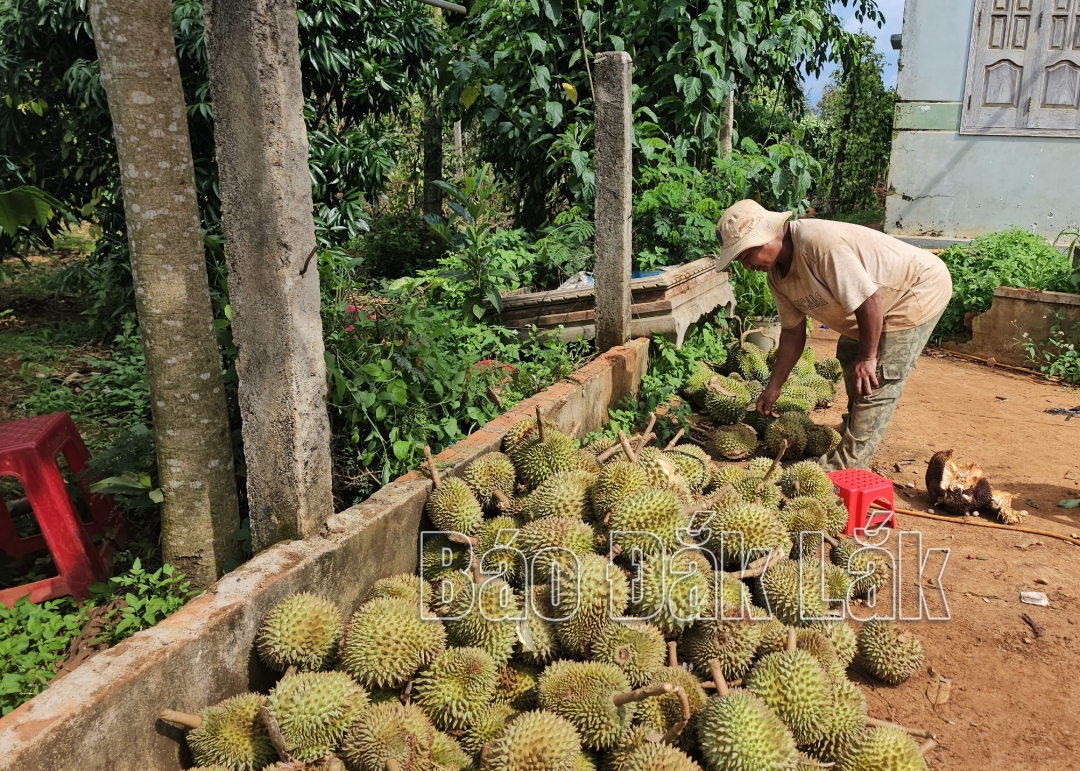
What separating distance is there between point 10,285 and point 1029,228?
10038 mm

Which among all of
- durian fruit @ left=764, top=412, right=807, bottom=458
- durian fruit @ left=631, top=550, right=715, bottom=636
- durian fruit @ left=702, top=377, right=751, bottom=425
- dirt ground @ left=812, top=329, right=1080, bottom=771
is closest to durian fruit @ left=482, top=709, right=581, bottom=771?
A: durian fruit @ left=631, top=550, right=715, bottom=636

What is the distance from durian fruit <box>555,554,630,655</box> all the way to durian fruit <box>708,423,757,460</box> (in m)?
2.01

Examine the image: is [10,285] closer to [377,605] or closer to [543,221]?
[543,221]

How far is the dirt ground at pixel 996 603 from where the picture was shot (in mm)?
2318

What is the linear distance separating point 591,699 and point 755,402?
3.07 metres

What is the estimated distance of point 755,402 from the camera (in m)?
4.78

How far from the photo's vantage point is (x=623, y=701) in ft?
6.31

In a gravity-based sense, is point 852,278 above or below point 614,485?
above

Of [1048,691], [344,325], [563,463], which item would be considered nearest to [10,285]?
[344,325]

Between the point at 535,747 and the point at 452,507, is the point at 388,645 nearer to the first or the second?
the point at 535,747

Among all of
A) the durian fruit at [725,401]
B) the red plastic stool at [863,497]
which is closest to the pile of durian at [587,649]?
the red plastic stool at [863,497]

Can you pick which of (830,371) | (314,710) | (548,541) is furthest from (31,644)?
(830,371)

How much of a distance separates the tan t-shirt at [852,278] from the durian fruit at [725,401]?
0.75m

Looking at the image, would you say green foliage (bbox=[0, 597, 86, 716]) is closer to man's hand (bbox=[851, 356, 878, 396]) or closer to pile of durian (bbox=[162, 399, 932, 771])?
pile of durian (bbox=[162, 399, 932, 771])
